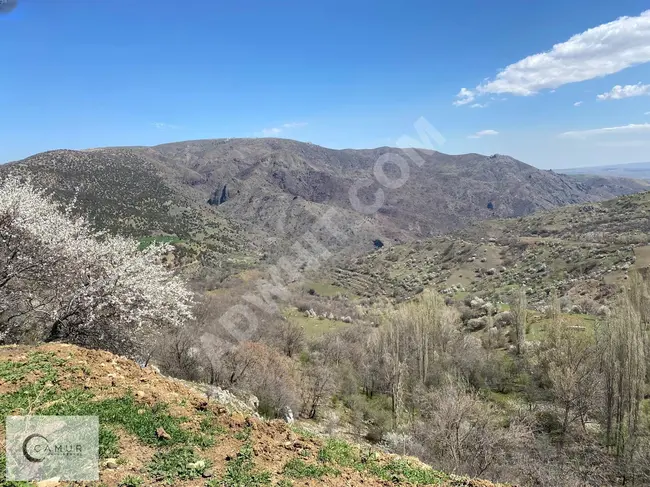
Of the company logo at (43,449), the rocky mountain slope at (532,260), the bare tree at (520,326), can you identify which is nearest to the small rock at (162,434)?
the company logo at (43,449)

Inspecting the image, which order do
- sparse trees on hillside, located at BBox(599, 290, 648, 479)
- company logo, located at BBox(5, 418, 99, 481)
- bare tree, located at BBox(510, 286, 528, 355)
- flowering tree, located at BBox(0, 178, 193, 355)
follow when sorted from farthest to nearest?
bare tree, located at BBox(510, 286, 528, 355) < sparse trees on hillside, located at BBox(599, 290, 648, 479) < flowering tree, located at BBox(0, 178, 193, 355) < company logo, located at BBox(5, 418, 99, 481)

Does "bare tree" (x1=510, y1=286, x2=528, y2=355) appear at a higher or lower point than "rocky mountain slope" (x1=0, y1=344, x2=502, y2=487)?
lower

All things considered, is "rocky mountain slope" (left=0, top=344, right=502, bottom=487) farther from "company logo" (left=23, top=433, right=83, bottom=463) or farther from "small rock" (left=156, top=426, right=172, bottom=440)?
"company logo" (left=23, top=433, right=83, bottom=463)

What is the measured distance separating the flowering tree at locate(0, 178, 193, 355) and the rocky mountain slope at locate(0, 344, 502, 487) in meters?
2.21

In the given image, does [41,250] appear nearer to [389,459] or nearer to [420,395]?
[389,459]

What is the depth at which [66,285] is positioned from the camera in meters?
11.3

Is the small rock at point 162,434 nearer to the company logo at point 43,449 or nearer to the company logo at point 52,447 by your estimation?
the company logo at point 52,447

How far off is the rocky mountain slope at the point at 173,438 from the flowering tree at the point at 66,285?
2.21 metres

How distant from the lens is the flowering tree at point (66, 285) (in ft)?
35.3

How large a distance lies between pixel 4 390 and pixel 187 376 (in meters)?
16.9

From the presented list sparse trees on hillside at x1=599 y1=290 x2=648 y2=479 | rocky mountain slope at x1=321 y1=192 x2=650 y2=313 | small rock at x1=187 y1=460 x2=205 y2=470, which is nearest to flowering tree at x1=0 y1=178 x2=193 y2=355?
small rock at x1=187 y1=460 x2=205 y2=470

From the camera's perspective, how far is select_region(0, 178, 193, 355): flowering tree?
10750 mm

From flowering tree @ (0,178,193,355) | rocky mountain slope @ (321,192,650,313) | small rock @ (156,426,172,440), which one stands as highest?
flowering tree @ (0,178,193,355)

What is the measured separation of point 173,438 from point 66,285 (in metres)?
6.96
